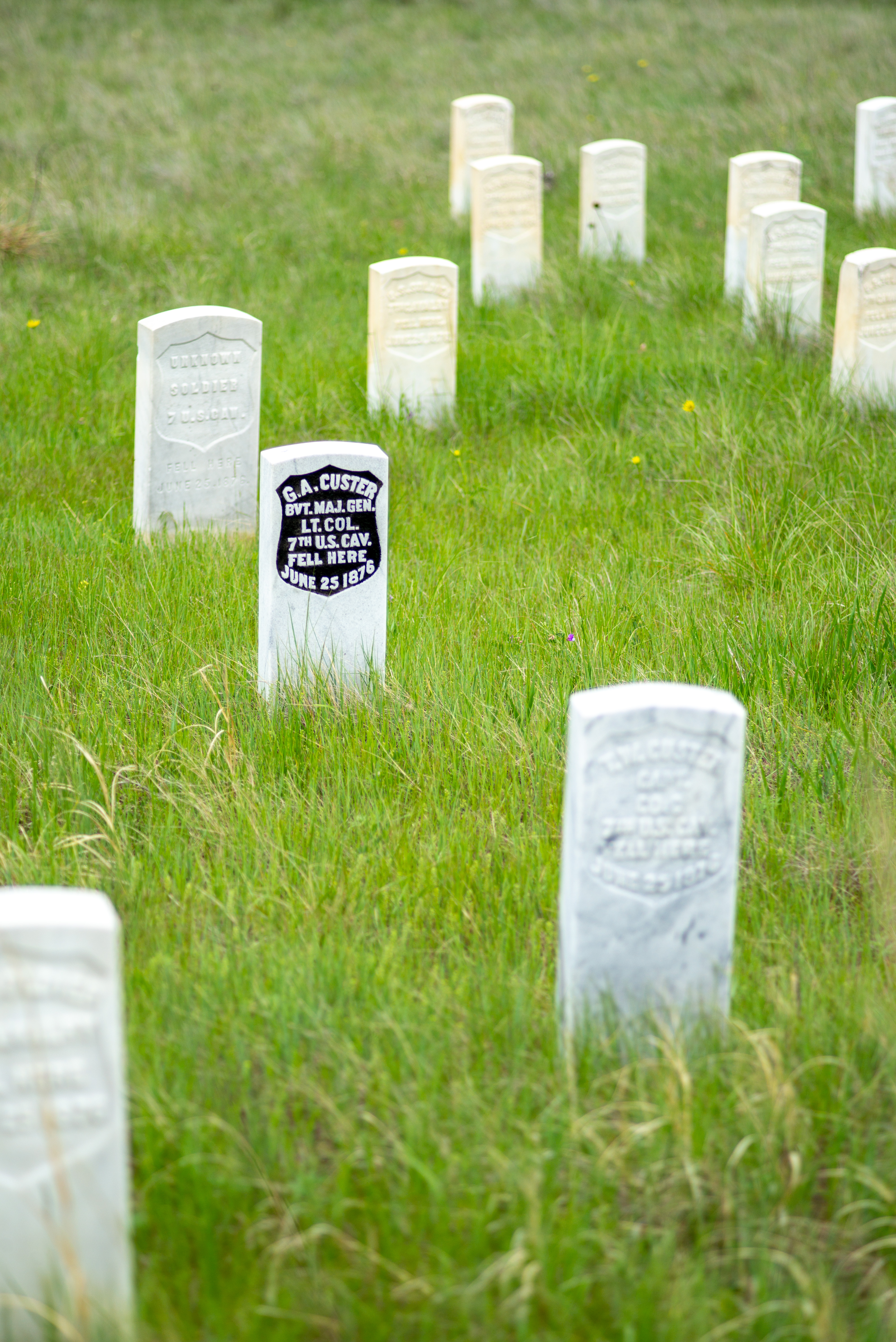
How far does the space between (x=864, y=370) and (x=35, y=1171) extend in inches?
240

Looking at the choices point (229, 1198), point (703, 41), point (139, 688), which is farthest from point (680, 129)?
point (229, 1198)

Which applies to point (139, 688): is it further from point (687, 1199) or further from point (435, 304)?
point (435, 304)

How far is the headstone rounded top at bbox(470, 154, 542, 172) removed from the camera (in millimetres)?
9156

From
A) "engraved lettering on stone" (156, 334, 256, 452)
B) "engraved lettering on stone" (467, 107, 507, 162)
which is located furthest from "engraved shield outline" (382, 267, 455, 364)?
"engraved lettering on stone" (467, 107, 507, 162)

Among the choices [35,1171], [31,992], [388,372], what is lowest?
[35,1171]

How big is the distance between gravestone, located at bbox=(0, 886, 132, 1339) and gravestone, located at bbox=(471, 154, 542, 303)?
7.63 metres

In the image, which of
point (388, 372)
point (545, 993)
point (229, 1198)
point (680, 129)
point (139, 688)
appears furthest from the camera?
point (680, 129)

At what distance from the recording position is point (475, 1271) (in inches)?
82.2

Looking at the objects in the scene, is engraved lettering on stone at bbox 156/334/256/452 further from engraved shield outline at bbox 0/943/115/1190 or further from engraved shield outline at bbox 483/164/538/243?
engraved shield outline at bbox 0/943/115/1190

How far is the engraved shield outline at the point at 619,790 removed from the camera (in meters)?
2.53

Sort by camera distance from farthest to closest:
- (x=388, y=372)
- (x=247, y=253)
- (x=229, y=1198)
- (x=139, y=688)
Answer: (x=247, y=253) → (x=388, y=372) → (x=139, y=688) → (x=229, y=1198)

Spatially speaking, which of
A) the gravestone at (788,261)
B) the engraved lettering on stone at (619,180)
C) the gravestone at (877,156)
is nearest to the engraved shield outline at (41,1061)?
the gravestone at (788,261)

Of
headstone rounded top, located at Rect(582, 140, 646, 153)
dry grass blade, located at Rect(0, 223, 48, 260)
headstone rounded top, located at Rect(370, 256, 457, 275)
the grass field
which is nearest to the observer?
the grass field

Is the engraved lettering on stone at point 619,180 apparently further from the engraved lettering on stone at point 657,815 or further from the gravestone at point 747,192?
the engraved lettering on stone at point 657,815
